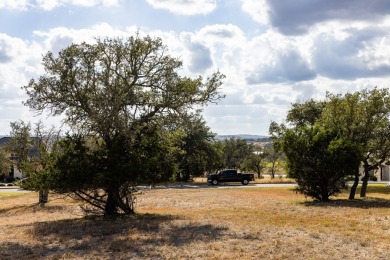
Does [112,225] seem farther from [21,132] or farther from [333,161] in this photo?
[21,132]

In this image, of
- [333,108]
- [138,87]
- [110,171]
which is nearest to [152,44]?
[138,87]

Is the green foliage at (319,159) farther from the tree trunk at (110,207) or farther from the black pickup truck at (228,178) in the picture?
the black pickup truck at (228,178)

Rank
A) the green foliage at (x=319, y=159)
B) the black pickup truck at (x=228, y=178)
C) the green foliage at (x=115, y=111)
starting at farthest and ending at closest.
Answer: the black pickup truck at (x=228, y=178)
the green foliage at (x=319, y=159)
the green foliage at (x=115, y=111)

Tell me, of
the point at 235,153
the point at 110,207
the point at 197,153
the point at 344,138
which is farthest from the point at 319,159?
the point at 235,153

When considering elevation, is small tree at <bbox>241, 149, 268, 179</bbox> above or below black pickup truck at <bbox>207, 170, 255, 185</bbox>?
above

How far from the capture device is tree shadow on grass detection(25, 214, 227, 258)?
1166 cm

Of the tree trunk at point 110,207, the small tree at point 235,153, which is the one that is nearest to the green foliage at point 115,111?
the tree trunk at point 110,207

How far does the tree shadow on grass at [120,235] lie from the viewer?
11.7m

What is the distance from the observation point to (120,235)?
1359cm

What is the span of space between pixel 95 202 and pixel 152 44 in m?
6.61

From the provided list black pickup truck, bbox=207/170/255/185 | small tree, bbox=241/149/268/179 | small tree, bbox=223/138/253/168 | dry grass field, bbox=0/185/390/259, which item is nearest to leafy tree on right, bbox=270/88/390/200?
dry grass field, bbox=0/185/390/259

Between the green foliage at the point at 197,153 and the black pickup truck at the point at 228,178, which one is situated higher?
the green foliage at the point at 197,153

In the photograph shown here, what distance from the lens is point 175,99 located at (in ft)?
57.2

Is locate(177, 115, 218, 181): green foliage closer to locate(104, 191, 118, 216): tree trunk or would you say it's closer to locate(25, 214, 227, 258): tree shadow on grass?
locate(104, 191, 118, 216): tree trunk
